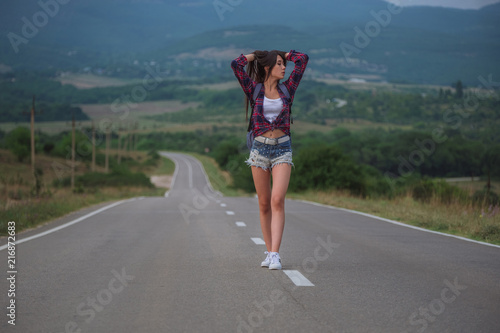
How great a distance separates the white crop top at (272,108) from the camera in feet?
26.1

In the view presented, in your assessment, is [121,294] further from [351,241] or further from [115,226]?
[115,226]

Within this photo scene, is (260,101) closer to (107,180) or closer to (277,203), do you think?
(277,203)

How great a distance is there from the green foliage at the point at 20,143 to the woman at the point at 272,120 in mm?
84859

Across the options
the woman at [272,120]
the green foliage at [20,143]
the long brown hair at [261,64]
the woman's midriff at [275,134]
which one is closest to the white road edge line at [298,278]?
the woman at [272,120]

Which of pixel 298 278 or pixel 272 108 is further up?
pixel 272 108

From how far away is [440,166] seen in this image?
339 ft

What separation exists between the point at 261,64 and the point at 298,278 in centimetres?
243

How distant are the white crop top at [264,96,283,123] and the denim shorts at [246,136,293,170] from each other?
1.02ft

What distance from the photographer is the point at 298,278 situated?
7582 mm

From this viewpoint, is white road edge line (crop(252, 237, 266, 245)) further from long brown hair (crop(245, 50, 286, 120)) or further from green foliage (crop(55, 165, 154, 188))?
green foliage (crop(55, 165, 154, 188))

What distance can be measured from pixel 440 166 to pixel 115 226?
93515mm

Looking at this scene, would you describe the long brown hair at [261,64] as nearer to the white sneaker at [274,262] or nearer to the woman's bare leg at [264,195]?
the woman's bare leg at [264,195]

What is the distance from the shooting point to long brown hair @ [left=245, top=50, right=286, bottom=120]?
8023mm

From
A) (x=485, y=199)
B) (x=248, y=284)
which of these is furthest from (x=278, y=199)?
(x=485, y=199)
